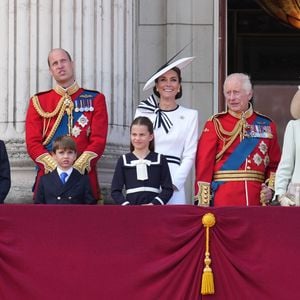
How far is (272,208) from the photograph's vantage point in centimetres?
1205

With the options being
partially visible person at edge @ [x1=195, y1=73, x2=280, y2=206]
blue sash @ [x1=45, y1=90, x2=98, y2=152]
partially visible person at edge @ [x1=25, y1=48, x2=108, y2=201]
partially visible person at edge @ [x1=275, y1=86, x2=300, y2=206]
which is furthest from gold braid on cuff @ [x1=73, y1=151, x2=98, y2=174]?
partially visible person at edge @ [x1=275, y1=86, x2=300, y2=206]

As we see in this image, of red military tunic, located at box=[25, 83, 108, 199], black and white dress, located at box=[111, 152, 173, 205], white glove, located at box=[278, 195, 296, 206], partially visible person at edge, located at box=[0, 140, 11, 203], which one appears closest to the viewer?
white glove, located at box=[278, 195, 296, 206]

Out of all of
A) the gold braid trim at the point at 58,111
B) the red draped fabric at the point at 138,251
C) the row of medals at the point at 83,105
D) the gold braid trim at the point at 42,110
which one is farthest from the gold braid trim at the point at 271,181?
the gold braid trim at the point at 42,110

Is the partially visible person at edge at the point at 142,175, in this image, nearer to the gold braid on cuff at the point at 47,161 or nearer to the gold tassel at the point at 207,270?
the gold braid on cuff at the point at 47,161

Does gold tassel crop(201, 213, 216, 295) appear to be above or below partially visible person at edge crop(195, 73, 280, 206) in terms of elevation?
below

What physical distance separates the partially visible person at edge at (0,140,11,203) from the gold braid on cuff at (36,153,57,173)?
0.92ft

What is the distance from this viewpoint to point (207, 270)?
1202 centimetres

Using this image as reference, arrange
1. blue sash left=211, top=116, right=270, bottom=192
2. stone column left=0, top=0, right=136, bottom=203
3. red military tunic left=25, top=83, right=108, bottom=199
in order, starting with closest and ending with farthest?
blue sash left=211, top=116, right=270, bottom=192 < red military tunic left=25, top=83, right=108, bottom=199 < stone column left=0, top=0, right=136, bottom=203

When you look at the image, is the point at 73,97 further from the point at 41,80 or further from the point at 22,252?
the point at 22,252

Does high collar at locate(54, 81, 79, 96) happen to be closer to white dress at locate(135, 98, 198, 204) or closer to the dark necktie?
white dress at locate(135, 98, 198, 204)

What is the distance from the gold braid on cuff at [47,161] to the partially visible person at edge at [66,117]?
0.11ft

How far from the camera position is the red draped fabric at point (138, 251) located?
1205 cm

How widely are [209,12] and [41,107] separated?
3.57m

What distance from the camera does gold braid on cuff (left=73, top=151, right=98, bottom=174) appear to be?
13.1m
